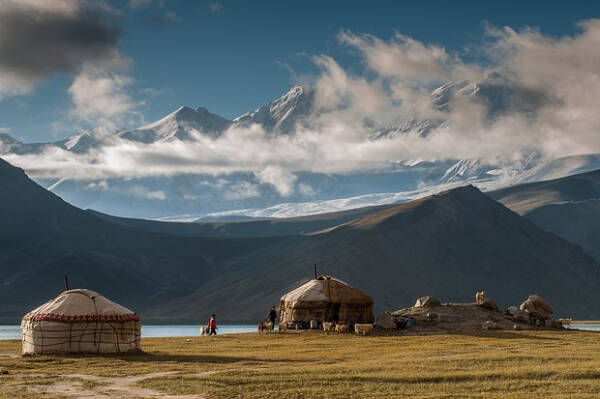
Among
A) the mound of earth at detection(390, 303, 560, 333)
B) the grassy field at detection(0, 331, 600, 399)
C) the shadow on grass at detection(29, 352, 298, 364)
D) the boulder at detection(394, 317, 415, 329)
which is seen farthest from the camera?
the boulder at detection(394, 317, 415, 329)

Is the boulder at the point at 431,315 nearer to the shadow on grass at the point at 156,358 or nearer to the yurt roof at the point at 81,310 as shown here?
the shadow on grass at the point at 156,358

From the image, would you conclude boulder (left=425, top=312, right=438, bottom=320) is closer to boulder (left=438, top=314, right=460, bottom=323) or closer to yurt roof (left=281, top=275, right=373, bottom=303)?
boulder (left=438, top=314, right=460, bottom=323)

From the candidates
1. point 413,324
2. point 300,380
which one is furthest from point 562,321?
point 300,380

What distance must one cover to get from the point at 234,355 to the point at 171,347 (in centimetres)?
688

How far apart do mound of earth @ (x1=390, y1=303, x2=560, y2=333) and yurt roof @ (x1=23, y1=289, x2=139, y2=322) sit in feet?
67.5

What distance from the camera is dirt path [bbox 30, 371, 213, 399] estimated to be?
2650cm

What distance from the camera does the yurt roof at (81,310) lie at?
133 ft

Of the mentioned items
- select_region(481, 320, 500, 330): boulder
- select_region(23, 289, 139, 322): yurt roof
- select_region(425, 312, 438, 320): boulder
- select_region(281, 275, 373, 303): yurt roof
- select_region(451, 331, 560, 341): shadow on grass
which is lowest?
select_region(451, 331, 560, 341): shadow on grass

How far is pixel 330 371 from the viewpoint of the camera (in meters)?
31.7

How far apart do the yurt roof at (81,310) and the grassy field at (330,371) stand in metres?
2.07

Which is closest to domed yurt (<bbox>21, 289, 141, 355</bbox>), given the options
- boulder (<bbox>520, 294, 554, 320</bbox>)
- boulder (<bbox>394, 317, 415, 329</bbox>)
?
boulder (<bbox>394, 317, 415, 329</bbox>)

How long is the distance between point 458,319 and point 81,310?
26292 millimetres

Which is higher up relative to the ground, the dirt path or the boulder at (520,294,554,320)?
the boulder at (520,294,554,320)

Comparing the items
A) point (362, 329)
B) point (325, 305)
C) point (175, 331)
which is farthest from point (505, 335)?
point (175, 331)
